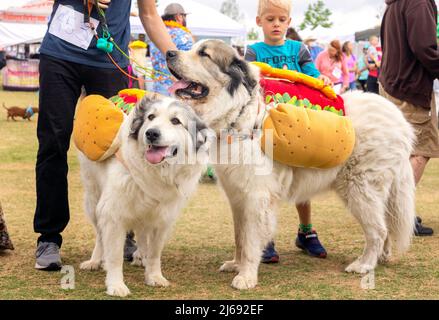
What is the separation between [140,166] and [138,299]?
0.80 metres

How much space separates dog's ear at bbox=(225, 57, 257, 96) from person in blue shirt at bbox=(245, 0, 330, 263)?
83 cm

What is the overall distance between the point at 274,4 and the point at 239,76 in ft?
3.18

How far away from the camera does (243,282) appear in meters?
3.84

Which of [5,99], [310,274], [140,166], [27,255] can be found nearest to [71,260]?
[27,255]

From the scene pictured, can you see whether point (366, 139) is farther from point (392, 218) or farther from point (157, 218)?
point (157, 218)

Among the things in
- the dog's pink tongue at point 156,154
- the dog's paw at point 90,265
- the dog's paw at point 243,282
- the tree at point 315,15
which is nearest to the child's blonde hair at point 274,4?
the dog's pink tongue at point 156,154

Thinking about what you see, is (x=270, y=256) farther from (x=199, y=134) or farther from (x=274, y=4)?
(x=274, y=4)

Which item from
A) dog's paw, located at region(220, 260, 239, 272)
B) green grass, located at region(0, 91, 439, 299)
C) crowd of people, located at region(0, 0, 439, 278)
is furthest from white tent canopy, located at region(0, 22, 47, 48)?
dog's paw, located at region(220, 260, 239, 272)

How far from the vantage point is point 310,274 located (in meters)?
4.19

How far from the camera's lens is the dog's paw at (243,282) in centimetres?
382

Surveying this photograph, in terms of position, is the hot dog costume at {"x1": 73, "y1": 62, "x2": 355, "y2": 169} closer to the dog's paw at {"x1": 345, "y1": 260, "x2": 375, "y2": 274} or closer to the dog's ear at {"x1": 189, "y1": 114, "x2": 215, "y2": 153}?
the dog's ear at {"x1": 189, "y1": 114, "x2": 215, "y2": 153}

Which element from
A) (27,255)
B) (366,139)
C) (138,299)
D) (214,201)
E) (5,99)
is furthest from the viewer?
(5,99)

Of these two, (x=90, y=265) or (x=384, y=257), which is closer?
(x=90, y=265)

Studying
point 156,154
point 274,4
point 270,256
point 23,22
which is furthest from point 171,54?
point 23,22
